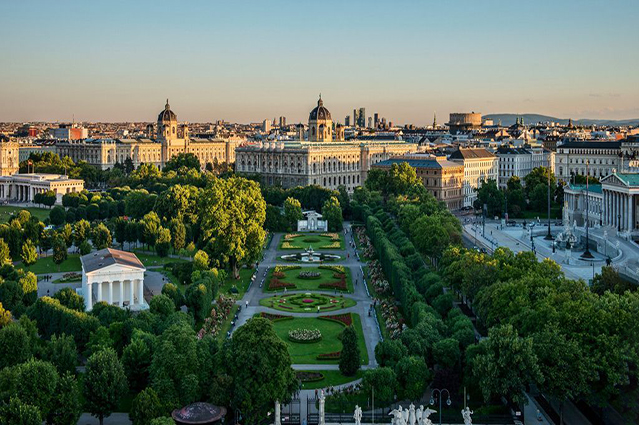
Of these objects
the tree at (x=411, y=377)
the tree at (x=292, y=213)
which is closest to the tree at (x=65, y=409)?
the tree at (x=411, y=377)

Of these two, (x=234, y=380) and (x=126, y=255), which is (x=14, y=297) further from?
(x=234, y=380)

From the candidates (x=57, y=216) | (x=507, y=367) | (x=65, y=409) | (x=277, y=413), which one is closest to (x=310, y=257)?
(x=57, y=216)

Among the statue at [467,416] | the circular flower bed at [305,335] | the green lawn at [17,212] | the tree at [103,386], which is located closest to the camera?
the statue at [467,416]

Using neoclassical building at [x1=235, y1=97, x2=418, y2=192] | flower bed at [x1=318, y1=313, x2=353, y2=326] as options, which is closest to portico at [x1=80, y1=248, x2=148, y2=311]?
flower bed at [x1=318, y1=313, x2=353, y2=326]

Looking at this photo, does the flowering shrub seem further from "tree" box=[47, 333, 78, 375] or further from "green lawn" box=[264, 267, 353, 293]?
"tree" box=[47, 333, 78, 375]

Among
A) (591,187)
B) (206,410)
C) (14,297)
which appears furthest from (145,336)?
(591,187)

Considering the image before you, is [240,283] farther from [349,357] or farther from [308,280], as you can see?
[349,357]

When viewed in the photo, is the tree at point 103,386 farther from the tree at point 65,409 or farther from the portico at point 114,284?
the portico at point 114,284
